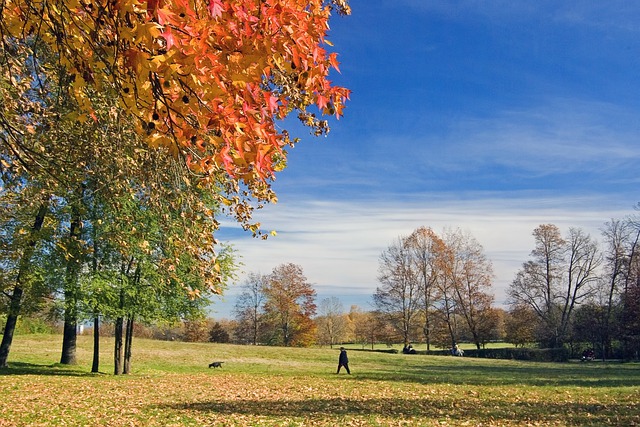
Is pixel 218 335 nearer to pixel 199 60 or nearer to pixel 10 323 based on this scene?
pixel 10 323

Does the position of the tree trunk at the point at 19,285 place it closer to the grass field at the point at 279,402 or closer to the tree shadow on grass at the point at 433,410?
the grass field at the point at 279,402

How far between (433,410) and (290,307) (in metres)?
51.4

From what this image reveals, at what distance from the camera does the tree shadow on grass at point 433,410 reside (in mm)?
11219

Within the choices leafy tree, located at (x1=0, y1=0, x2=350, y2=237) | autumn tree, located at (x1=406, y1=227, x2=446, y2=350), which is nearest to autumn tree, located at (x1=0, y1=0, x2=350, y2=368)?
leafy tree, located at (x1=0, y1=0, x2=350, y2=237)

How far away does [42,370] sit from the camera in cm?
2012

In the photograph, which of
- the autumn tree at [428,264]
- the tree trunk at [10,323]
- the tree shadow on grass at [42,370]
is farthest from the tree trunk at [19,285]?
the autumn tree at [428,264]

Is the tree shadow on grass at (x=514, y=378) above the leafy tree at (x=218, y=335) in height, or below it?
above

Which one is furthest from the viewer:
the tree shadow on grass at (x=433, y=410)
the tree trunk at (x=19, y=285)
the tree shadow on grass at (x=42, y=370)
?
the tree shadow on grass at (x=42, y=370)

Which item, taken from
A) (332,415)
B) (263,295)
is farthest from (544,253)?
(332,415)

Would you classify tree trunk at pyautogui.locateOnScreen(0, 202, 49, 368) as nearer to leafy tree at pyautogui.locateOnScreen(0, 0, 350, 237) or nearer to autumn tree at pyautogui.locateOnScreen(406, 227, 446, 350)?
leafy tree at pyautogui.locateOnScreen(0, 0, 350, 237)

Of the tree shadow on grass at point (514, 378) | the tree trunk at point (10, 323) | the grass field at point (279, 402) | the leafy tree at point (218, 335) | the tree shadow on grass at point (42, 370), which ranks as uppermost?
the tree trunk at point (10, 323)

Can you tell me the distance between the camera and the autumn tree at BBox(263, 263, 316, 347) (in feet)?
207

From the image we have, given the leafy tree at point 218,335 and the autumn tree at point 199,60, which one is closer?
the autumn tree at point 199,60

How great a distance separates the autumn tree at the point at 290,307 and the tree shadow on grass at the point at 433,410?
49.5 meters
